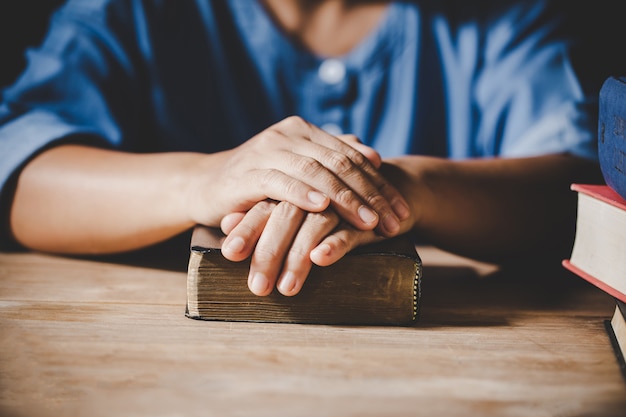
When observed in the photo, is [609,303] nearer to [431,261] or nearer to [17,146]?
[431,261]

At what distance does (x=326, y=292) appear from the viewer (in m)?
0.52

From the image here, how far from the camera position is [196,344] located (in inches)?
18.8

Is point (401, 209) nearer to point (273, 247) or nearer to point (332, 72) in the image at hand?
point (273, 247)

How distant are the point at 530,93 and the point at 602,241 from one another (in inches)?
17.2

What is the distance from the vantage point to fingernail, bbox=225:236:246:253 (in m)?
0.50

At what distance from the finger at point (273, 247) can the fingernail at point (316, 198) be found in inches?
0.6

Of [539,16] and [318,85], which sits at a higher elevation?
[539,16]

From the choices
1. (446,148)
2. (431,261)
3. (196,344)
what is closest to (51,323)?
(196,344)

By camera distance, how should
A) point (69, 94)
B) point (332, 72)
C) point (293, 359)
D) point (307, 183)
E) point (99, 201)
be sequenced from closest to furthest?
point (293, 359) → point (307, 183) → point (99, 201) → point (69, 94) → point (332, 72)

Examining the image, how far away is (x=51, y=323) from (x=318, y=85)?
0.63 m

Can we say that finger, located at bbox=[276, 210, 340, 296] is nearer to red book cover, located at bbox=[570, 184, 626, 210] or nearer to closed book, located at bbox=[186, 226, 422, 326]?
closed book, located at bbox=[186, 226, 422, 326]

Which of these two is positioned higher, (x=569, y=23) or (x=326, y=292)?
(x=569, y=23)

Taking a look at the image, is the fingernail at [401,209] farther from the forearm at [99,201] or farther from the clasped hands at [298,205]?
the forearm at [99,201]

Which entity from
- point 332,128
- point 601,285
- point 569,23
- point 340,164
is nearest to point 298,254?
point 340,164
